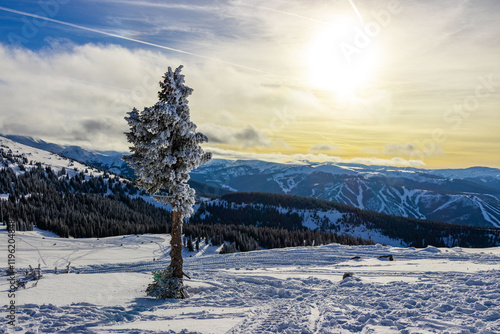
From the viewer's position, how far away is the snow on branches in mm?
17141

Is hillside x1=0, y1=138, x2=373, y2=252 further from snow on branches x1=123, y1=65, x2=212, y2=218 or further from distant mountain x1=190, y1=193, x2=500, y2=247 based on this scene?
distant mountain x1=190, y1=193, x2=500, y2=247

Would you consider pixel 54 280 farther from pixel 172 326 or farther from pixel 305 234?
pixel 305 234

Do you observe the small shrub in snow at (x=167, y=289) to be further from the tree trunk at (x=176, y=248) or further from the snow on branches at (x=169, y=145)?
the snow on branches at (x=169, y=145)

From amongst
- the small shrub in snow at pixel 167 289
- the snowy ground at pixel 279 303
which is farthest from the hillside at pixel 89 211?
the small shrub in snow at pixel 167 289

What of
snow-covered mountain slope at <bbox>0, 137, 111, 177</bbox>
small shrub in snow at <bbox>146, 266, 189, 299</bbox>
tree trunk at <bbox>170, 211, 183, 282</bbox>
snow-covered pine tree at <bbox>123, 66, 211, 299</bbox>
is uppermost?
snow-covered mountain slope at <bbox>0, 137, 111, 177</bbox>

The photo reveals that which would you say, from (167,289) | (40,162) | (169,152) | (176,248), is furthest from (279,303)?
(40,162)

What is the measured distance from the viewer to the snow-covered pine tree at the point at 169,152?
1688cm

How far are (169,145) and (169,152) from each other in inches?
16.7

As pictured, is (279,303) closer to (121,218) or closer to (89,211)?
(121,218)

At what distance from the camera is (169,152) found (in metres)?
17.8

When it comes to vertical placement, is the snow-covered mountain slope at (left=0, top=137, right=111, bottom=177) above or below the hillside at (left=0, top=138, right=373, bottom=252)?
above

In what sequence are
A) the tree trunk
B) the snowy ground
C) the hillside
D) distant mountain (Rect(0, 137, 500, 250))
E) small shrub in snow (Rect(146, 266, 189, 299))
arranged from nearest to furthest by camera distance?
the snowy ground, small shrub in snow (Rect(146, 266, 189, 299)), the tree trunk, the hillside, distant mountain (Rect(0, 137, 500, 250))

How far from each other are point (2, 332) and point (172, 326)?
549 cm

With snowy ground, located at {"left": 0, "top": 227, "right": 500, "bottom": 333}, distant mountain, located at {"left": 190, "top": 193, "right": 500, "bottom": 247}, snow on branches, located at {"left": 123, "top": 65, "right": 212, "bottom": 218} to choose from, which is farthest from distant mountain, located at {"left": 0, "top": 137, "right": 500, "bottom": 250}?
snow on branches, located at {"left": 123, "top": 65, "right": 212, "bottom": 218}
